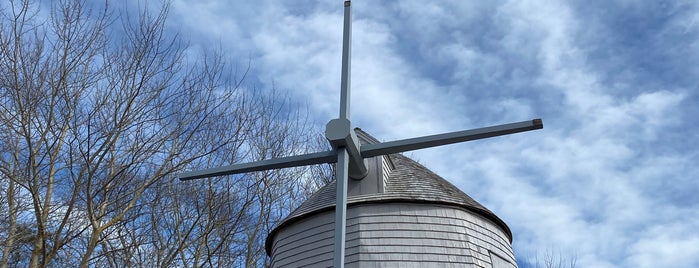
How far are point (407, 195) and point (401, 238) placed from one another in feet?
2.70

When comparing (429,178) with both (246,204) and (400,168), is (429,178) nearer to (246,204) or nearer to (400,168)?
(400,168)

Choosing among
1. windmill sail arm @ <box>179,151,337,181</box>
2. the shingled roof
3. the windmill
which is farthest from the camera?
windmill sail arm @ <box>179,151,337,181</box>

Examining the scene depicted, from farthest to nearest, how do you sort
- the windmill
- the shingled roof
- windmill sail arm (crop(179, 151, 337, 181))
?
1. windmill sail arm (crop(179, 151, 337, 181))
2. the shingled roof
3. the windmill

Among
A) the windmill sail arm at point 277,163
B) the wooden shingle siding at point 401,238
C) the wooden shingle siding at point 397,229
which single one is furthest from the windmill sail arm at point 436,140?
the wooden shingle siding at point 401,238

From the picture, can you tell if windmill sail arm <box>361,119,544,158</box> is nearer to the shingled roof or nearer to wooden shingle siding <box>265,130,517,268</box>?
wooden shingle siding <box>265,130,517,268</box>

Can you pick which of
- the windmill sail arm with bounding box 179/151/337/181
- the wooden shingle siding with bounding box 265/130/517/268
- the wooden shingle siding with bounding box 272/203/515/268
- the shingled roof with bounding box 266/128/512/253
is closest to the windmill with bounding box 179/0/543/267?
the windmill sail arm with bounding box 179/151/337/181

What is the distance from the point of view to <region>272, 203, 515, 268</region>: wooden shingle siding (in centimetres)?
980

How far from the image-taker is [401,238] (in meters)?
9.98

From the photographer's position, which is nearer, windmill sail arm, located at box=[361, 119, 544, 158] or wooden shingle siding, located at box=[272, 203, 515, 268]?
wooden shingle siding, located at box=[272, 203, 515, 268]

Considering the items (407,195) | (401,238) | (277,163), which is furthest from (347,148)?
(401,238)

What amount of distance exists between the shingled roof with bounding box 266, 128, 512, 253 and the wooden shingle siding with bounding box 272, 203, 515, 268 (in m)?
0.11

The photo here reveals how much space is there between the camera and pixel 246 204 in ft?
56.1

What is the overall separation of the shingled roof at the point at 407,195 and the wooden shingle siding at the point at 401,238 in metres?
0.11

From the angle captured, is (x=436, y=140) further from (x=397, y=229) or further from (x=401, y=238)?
(x=401, y=238)
